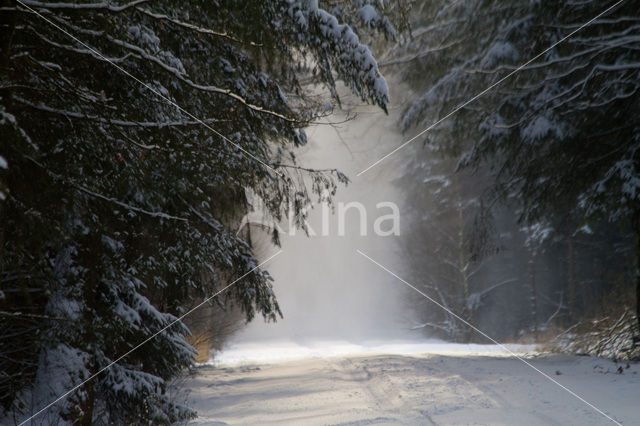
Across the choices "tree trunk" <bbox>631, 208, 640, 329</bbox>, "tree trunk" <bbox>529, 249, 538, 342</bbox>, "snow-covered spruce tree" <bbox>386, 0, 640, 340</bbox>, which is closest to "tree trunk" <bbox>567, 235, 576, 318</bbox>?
"tree trunk" <bbox>529, 249, 538, 342</bbox>

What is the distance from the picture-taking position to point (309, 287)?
40.1m

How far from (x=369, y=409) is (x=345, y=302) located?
105ft

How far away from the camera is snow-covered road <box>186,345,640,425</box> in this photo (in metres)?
4.73

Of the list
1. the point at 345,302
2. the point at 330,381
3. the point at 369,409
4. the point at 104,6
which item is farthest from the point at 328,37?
the point at 345,302

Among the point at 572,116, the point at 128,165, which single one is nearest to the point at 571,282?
the point at 572,116

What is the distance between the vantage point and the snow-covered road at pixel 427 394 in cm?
473

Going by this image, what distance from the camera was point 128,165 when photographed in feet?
10.7

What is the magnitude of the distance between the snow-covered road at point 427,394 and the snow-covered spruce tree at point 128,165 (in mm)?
1563

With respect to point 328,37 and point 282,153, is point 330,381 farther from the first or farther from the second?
point 328,37

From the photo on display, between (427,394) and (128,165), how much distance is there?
193 inches
